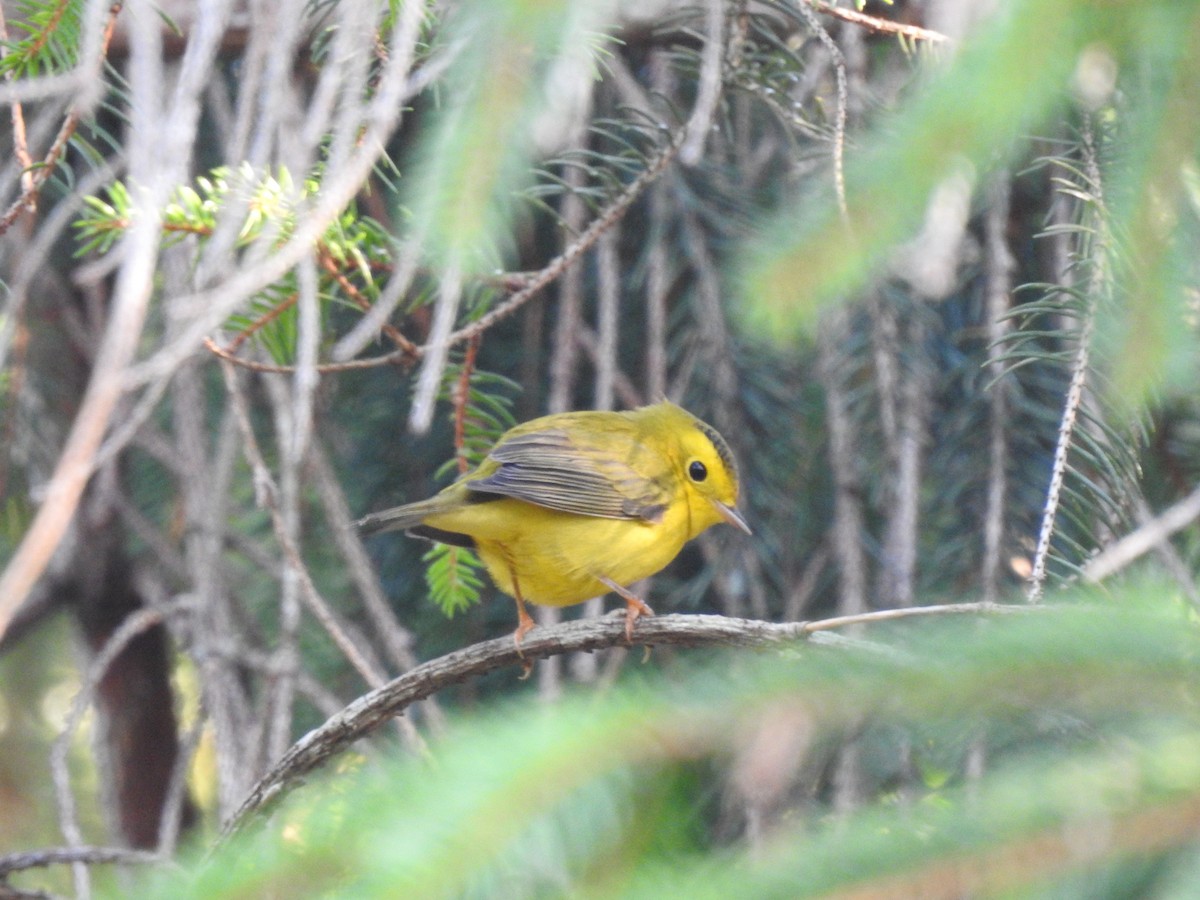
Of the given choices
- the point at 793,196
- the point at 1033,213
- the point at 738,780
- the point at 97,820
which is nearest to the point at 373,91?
the point at 793,196

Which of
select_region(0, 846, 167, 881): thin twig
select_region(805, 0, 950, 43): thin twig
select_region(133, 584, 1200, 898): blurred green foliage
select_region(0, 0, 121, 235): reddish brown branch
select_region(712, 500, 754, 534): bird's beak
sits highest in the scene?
select_region(805, 0, 950, 43): thin twig

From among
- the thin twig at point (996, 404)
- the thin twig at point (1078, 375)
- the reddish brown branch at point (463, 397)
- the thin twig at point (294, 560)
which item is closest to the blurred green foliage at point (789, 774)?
the thin twig at point (1078, 375)

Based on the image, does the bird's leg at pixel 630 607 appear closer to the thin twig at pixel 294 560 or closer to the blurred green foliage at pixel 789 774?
the thin twig at pixel 294 560

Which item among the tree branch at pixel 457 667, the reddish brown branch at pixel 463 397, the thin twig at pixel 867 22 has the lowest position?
the tree branch at pixel 457 667

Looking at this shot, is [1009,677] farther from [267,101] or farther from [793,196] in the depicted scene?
[793,196]

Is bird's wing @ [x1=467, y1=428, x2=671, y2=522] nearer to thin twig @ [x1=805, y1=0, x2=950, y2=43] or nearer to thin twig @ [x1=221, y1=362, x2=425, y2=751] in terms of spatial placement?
thin twig @ [x1=221, y1=362, x2=425, y2=751]

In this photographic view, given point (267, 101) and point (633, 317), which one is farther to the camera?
point (633, 317)

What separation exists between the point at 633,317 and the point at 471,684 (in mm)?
961

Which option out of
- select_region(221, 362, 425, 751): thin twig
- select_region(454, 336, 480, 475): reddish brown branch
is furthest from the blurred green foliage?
select_region(454, 336, 480, 475): reddish brown branch

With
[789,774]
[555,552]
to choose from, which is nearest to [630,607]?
[555,552]

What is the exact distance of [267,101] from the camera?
56.2 inches

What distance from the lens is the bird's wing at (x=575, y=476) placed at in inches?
97.2

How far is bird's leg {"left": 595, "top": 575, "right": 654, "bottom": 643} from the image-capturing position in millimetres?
1827

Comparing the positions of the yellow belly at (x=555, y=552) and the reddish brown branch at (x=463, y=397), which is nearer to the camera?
the reddish brown branch at (x=463, y=397)
